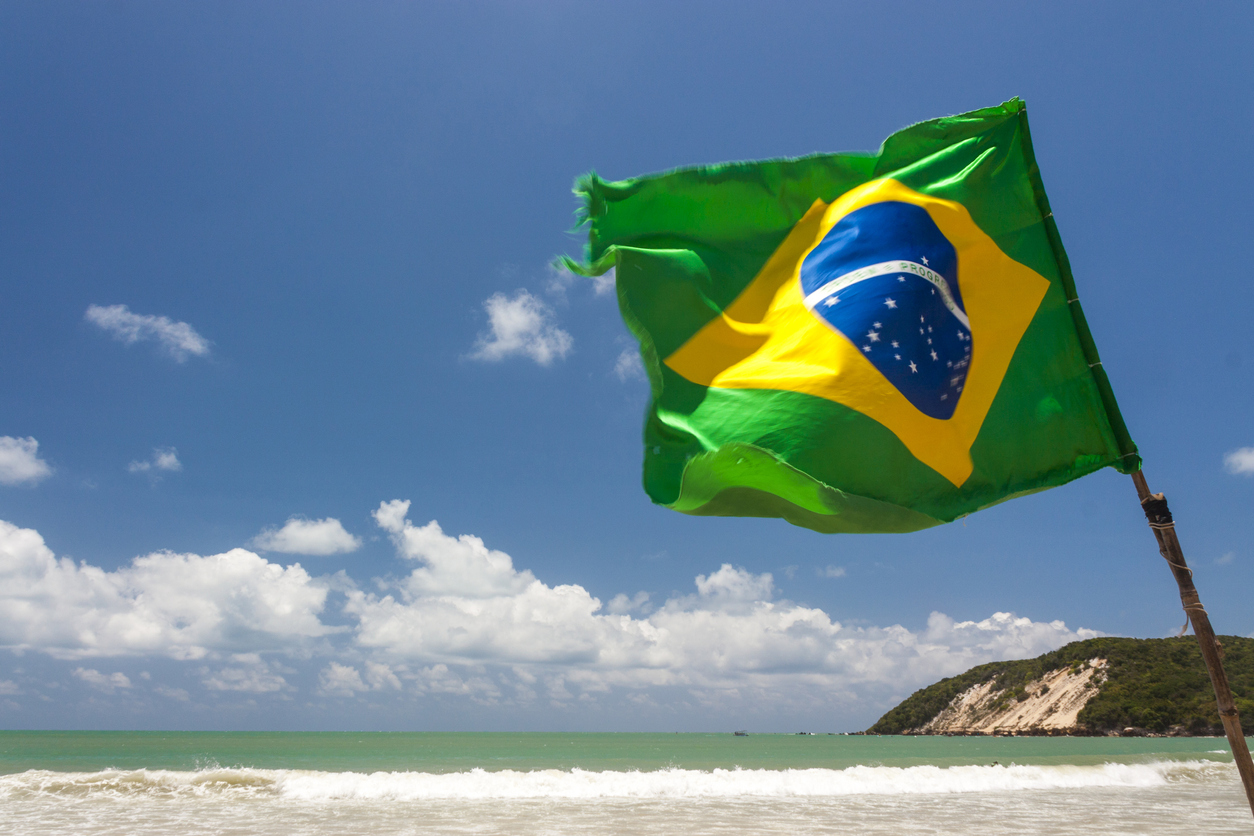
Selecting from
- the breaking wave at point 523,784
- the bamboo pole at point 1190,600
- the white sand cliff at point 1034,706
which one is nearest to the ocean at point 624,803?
the breaking wave at point 523,784

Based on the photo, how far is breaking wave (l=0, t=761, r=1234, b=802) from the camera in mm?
15819

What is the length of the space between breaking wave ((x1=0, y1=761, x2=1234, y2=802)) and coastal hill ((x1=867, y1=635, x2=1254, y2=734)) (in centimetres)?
6120

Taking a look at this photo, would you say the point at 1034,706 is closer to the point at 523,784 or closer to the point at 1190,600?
the point at 523,784

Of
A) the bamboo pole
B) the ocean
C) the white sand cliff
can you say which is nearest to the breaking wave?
the ocean

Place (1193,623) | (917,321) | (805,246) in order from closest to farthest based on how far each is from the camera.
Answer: (1193,623) < (917,321) < (805,246)

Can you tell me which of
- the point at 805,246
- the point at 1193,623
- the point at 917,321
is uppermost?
the point at 805,246

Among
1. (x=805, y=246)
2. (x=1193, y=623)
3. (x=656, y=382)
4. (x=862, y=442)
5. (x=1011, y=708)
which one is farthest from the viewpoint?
(x=1011, y=708)

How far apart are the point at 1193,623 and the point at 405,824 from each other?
38.7ft

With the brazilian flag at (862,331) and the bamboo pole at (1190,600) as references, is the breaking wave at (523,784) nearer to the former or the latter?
the brazilian flag at (862,331)

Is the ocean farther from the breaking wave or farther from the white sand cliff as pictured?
the white sand cliff

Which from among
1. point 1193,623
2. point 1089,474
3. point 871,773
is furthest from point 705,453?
point 871,773

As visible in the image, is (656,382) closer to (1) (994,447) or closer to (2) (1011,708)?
(1) (994,447)

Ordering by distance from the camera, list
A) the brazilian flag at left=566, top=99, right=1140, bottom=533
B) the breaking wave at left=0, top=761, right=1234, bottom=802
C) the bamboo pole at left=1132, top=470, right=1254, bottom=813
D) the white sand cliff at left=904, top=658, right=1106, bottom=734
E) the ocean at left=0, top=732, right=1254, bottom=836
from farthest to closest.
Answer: the white sand cliff at left=904, top=658, right=1106, bottom=734 < the breaking wave at left=0, top=761, right=1234, bottom=802 < the ocean at left=0, top=732, right=1254, bottom=836 < the brazilian flag at left=566, top=99, right=1140, bottom=533 < the bamboo pole at left=1132, top=470, right=1254, bottom=813

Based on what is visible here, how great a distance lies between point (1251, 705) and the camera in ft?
231
